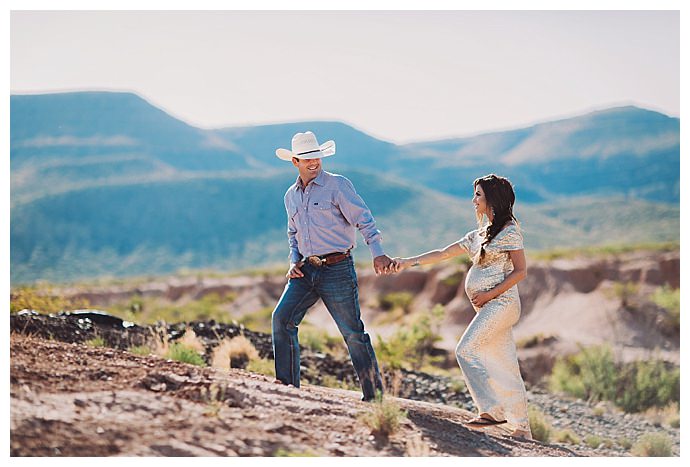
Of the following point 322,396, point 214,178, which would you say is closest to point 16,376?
point 322,396

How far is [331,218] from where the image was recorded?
22.2 ft

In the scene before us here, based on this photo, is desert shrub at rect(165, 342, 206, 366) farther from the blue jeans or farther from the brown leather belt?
the brown leather belt

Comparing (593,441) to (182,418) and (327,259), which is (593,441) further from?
(182,418)

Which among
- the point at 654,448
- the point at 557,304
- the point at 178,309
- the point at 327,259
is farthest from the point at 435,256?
the point at 178,309

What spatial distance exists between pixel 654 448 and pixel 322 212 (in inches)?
245

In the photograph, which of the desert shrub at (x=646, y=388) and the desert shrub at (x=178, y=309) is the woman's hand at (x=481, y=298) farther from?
the desert shrub at (x=178, y=309)

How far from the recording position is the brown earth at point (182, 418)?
5074 mm

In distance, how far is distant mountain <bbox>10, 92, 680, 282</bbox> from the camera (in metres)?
70.9

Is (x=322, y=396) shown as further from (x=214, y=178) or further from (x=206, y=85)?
(x=214, y=178)

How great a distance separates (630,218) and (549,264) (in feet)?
158

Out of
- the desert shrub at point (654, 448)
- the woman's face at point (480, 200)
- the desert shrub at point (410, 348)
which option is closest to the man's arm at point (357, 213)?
the woman's face at point (480, 200)

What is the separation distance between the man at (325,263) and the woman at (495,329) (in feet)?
2.48

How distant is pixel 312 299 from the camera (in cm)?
690

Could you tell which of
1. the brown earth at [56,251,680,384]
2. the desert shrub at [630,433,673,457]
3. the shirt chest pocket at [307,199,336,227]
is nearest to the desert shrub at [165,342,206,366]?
the shirt chest pocket at [307,199,336,227]
